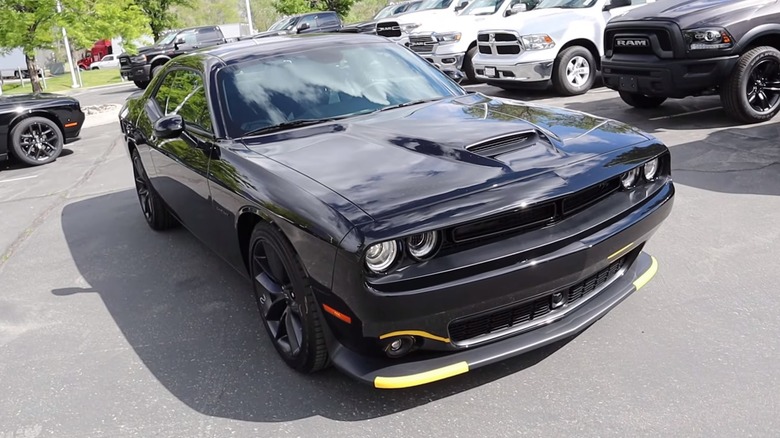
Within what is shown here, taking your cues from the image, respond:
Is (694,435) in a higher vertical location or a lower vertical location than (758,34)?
lower

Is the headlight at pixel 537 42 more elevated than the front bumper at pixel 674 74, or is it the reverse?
the headlight at pixel 537 42

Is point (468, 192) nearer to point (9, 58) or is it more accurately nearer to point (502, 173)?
point (502, 173)

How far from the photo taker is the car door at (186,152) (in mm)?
3971

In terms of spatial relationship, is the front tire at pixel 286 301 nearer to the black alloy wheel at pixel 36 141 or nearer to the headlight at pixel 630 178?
the headlight at pixel 630 178

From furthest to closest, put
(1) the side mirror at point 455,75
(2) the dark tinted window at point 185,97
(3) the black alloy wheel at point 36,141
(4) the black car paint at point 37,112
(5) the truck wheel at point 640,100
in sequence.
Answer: (3) the black alloy wheel at point 36,141 → (4) the black car paint at point 37,112 → (5) the truck wheel at point 640,100 → (1) the side mirror at point 455,75 → (2) the dark tinted window at point 185,97

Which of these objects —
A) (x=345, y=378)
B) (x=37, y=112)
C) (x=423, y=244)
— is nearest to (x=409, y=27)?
(x=37, y=112)

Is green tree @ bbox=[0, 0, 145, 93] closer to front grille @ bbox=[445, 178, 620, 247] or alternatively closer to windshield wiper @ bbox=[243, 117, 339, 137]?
windshield wiper @ bbox=[243, 117, 339, 137]

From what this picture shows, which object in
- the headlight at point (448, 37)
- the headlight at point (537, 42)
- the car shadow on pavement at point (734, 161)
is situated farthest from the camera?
the headlight at point (448, 37)

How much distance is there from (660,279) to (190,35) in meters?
21.4

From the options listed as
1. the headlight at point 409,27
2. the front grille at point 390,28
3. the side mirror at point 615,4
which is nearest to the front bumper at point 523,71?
the side mirror at point 615,4

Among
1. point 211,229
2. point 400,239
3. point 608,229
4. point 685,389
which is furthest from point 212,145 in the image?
point 685,389

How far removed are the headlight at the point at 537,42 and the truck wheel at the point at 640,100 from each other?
1.69 metres

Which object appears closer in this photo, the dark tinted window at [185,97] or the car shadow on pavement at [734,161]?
the dark tinted window at [185,97]

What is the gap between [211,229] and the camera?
401 centimetres
